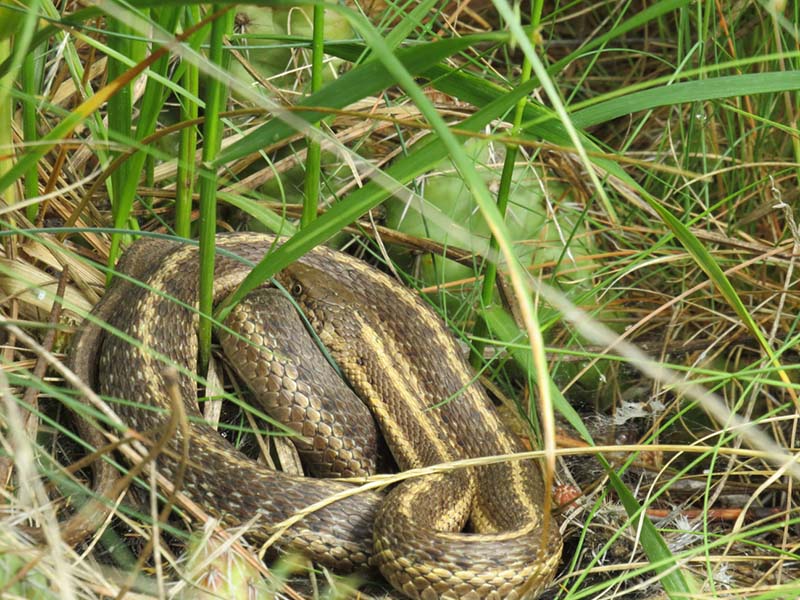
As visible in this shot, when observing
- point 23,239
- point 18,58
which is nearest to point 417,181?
point 23,239

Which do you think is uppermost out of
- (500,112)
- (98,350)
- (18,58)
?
(18,58)

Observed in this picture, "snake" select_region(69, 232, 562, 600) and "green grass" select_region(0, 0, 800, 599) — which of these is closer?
"green grass" select_region(0, 0, 800, 599)

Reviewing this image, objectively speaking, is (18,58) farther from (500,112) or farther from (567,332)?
(567,332)

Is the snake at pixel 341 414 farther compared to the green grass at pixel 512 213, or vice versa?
the snake at pixel 341 414

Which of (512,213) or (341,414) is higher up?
(512,213)
